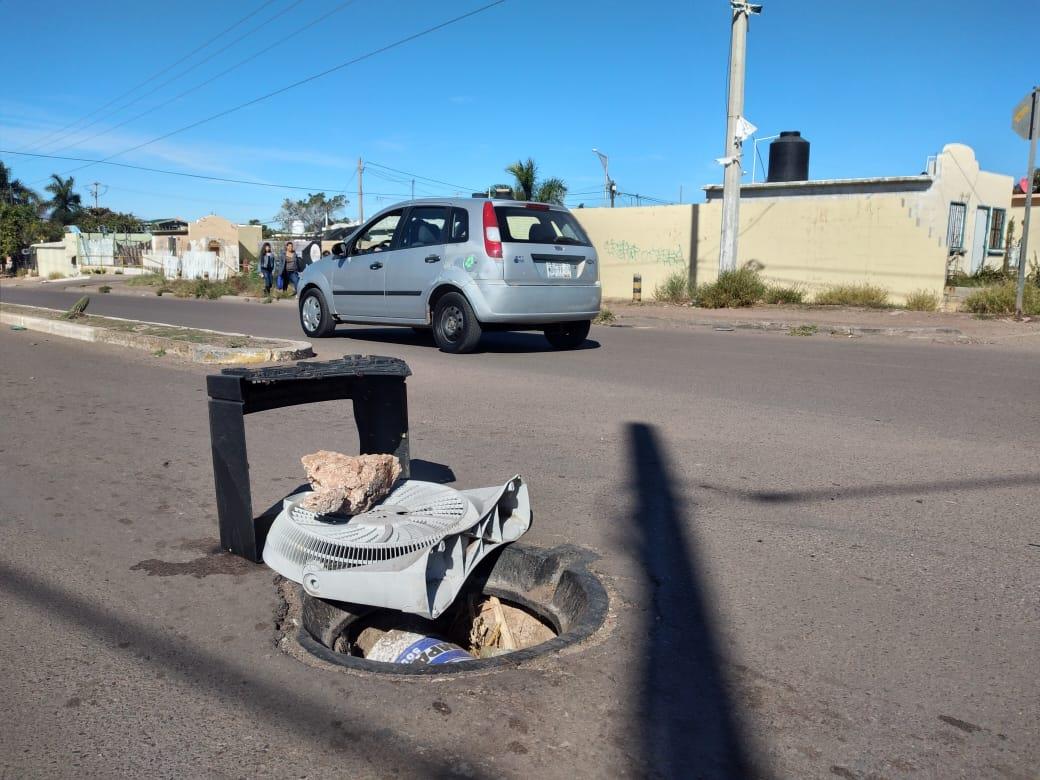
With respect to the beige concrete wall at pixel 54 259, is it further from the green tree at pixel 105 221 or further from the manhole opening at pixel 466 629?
the manhole opening at pixel 466 629

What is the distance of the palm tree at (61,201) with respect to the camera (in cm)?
8362

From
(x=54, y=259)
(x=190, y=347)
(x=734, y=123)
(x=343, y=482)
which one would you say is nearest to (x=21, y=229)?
(x=54, y=259)

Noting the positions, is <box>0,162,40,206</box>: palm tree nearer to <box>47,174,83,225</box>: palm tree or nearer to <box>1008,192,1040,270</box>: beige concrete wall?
<box>47,174,83,225</box>: palm tree

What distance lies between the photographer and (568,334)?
37.2ft

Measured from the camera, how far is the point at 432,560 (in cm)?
313

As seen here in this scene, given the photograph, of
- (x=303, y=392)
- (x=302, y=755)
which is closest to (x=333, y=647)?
(x=302, y=755)

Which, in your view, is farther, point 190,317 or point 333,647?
point 190,317

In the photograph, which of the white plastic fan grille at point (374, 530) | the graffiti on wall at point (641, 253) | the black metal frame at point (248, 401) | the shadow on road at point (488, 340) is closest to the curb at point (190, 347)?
the shadow on road at point (488, 340)

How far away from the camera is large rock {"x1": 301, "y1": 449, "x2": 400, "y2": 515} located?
350 centimetres

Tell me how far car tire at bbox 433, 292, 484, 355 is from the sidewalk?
5406 millimetres

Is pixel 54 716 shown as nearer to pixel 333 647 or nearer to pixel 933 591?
pixel 333 647

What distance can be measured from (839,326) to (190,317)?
12.1 metres

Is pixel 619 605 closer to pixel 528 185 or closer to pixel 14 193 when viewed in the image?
pixel 528 185

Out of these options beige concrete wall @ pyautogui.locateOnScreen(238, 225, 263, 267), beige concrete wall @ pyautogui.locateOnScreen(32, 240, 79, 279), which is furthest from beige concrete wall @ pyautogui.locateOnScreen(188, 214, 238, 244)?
beige concrete wall @ pyautogui.locateOnScreen(32, 240, 79, 279)
